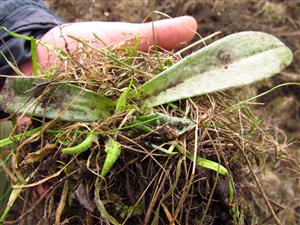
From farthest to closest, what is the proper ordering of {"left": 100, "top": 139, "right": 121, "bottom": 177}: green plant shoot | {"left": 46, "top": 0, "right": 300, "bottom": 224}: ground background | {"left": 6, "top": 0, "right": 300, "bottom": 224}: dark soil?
{"left": 46, "top": 0, "right": 300, "bottom": 224}: ground background → {"left": 6, "top": 0, "right": 300, "bottom": 224}: dark soil → {"left": 100, "top": 139, "right": 121, "bottom": 177}: green plant shoot

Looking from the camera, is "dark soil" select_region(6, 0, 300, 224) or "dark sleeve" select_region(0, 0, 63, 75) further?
"dark soil" select_region(6, 0, 300, 224)

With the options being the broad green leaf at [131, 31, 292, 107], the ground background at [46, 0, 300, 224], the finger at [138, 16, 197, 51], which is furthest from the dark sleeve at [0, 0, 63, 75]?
the broad green leaf at [131, 31, 292, 107]

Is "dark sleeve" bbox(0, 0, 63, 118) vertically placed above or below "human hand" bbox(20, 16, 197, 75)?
above

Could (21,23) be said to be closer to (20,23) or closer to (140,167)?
(20,23)

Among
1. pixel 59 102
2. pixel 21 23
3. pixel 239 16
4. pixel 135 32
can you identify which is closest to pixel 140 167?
pixel 59 102

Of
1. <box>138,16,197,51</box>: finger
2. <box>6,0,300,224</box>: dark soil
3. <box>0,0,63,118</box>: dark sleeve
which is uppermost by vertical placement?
<box>0,0,63,118</box>: dark sleeve

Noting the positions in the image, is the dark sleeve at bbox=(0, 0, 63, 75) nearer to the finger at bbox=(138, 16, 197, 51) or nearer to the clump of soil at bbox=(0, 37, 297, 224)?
the finger at bbox=(138, 16, 197, 51)
